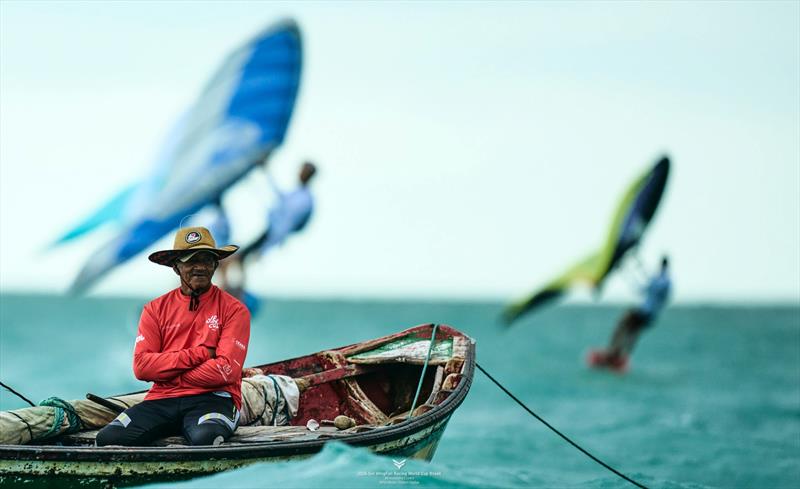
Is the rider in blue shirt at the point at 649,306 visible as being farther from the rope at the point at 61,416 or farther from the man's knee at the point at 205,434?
the rope at the point at 61,416

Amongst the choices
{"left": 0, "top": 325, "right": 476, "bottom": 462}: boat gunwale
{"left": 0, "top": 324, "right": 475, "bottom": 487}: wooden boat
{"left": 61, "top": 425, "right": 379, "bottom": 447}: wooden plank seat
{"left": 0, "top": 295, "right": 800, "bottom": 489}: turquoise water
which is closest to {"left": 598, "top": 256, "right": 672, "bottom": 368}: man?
{"left": 0, "top": 295, "right": 800, "bottom": 489}: turquoise water

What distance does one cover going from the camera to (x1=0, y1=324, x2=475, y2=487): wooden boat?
5.93m

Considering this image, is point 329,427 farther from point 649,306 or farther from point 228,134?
point 649,306

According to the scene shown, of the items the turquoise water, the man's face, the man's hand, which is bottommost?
the turquoise water

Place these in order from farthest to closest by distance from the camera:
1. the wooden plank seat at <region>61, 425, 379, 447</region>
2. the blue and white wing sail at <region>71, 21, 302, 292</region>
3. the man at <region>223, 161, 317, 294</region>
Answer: the blue and white wing sail at <region>71, 21, 302, 292</region>
the man at <region>223, 161, 317, 294</region>
the wooden plank seat at <region>61, 425, 379, 447</region>

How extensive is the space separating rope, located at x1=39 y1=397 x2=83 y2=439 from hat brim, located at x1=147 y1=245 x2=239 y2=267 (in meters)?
1.10

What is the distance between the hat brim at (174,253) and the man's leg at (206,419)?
85cm

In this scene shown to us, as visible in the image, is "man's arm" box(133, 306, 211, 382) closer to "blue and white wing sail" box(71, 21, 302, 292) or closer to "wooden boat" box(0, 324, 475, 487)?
"wooden boat" box(0, 324, 475, 487)

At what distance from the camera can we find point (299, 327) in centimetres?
6494

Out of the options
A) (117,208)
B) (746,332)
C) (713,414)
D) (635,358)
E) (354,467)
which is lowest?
(746,332)

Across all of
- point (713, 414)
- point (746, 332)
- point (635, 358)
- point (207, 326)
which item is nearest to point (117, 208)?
point (713, 414)

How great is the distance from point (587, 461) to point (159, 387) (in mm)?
9082

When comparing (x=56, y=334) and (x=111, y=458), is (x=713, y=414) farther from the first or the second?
(x=56, y=334)

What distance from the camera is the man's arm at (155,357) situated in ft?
20.1
